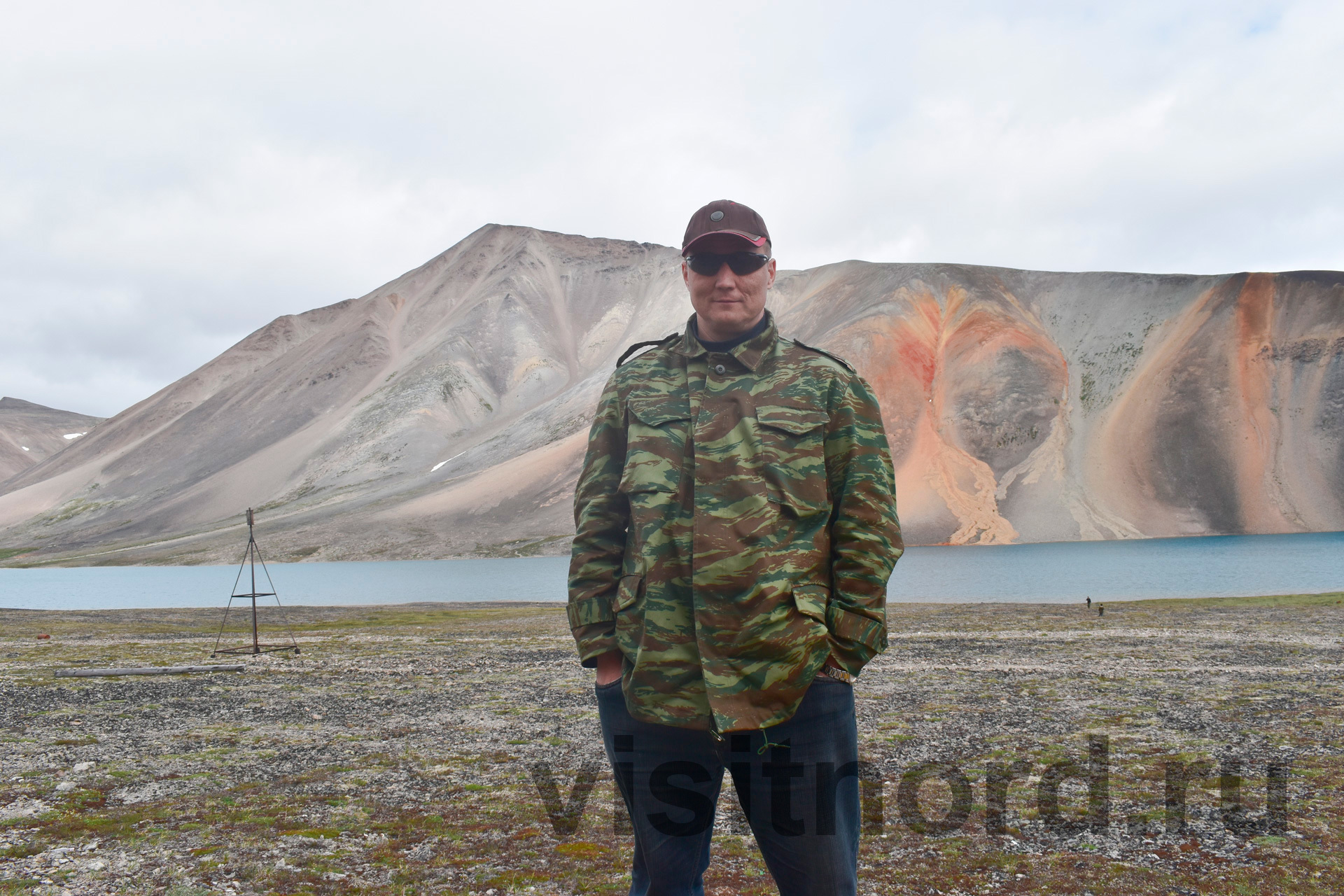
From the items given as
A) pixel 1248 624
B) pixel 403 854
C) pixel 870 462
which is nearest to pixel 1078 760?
pixel 403 854

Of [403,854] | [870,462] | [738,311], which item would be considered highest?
[738,311]

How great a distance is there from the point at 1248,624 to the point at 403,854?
836 inches

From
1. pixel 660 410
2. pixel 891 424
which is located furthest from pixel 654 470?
pixel 891 424

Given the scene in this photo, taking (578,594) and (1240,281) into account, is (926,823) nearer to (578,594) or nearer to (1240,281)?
(578,594)

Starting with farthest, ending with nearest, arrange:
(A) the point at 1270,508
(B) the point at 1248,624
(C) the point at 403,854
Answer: (A) the point at 1270,508 → (B) the point at 1248,624 → (C) the point at 403,854

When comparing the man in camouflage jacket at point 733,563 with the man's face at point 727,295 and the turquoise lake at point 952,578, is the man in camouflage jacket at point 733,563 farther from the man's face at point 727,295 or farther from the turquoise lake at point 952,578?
the turquoise lake at point 952,578

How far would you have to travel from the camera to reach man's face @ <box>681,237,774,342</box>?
9.41 feet

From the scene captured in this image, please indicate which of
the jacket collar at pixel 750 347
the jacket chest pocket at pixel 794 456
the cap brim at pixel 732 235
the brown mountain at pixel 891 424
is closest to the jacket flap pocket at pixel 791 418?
the jacket chest pocket at pixel 794 456

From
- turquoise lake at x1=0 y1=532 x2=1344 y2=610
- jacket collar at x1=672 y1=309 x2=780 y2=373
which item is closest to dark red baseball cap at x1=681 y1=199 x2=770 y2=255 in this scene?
jacket collar at x1=672 y1=309 x2=780 y2=373

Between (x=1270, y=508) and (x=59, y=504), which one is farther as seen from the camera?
(x=59, y=504)

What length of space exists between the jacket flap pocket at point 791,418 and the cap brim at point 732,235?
1.98ft

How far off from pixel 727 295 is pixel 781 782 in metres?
1.57

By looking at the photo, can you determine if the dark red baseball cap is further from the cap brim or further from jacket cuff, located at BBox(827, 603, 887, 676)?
jacket cuff, located at BBox(827, 603, 887, 676)

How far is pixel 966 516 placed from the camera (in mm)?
88312
